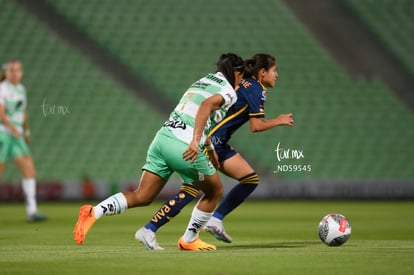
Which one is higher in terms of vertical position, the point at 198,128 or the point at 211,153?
the point at 198,128

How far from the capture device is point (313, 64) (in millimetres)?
A: 21438

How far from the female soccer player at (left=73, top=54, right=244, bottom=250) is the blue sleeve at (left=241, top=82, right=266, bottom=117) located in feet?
2.02

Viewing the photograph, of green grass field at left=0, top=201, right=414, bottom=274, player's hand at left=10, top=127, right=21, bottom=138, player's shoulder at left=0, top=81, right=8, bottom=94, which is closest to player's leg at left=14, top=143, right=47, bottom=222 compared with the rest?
player's hand at left=10, top=127, right=21, bottom=138

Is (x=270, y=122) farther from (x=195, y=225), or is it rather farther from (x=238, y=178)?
(x=195, y=225)

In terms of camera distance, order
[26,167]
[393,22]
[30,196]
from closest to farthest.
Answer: [30,196], [26,167], [393,22]

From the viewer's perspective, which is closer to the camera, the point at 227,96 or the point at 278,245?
the point at 227,96

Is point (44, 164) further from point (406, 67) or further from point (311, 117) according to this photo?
point (406, 67)

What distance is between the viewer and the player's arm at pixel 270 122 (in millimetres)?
8328

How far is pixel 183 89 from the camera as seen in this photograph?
20797mm

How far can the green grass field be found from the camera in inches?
251

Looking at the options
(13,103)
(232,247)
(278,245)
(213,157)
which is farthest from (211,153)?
(13,103)

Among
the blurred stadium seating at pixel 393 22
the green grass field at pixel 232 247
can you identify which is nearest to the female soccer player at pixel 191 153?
the green grass field at pixel 232 247

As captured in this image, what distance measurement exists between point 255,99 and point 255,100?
13 millimetres

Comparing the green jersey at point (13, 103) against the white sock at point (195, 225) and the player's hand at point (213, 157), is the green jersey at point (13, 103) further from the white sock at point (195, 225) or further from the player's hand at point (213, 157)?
the white sock at point (195, 225)
